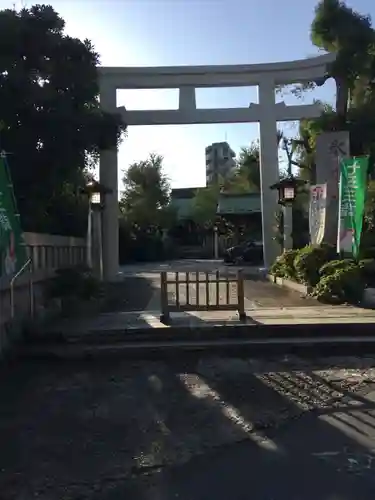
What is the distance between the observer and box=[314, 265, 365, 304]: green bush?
11891mm

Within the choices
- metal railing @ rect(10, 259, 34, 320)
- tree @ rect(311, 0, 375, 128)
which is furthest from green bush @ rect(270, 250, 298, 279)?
metal railing @ rect(10, 259, 34, 320)

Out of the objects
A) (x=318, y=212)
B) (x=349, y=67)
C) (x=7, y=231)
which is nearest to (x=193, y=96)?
(x=349, y=67)

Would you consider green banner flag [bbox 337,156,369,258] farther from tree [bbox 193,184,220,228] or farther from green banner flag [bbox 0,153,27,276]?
tree [bbox 193,184,220,228]

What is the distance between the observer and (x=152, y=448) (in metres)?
4.84

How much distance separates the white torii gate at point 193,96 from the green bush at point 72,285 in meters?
7.12

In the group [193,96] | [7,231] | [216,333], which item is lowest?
[216,333]

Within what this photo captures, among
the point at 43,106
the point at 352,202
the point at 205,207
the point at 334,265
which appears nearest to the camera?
the point at 352,202

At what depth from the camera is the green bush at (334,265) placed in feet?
41.4

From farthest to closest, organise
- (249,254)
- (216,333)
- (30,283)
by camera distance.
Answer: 1. (249,254)
2. (30,283)
3. (216,333)

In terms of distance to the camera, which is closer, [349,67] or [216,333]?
[216,333]

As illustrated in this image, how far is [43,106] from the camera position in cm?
1289

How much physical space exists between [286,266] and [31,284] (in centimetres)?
852

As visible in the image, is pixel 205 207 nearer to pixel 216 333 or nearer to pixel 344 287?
pixel 344 287

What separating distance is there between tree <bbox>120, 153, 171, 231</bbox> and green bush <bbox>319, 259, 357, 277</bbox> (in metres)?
25.0
